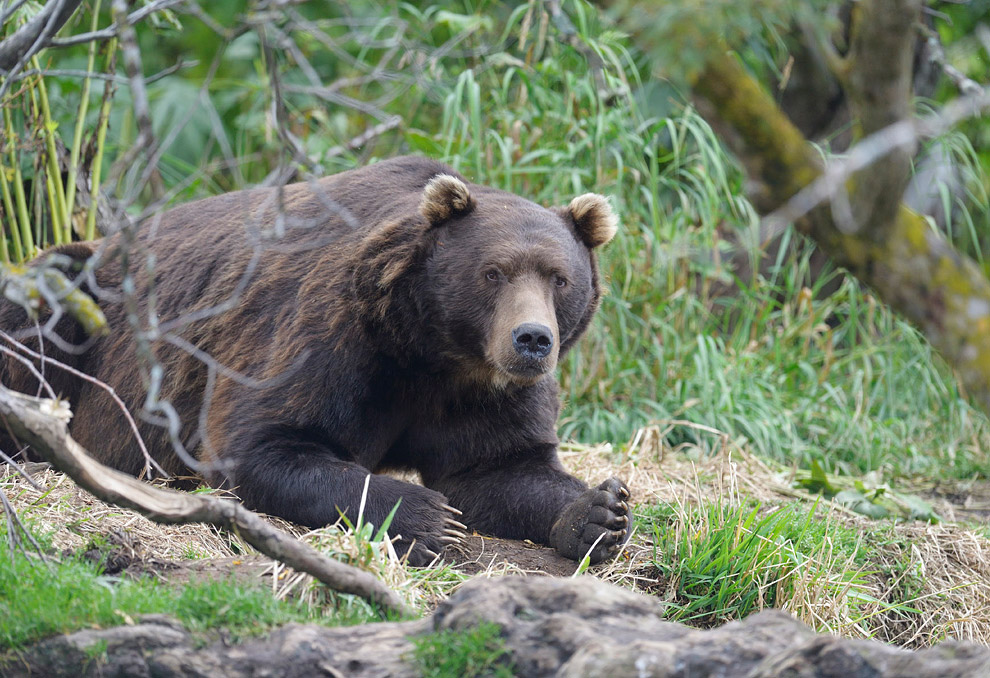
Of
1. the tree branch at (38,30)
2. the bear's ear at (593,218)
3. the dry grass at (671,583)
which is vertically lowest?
the dry grass at (671,583)

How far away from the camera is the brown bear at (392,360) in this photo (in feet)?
13.7

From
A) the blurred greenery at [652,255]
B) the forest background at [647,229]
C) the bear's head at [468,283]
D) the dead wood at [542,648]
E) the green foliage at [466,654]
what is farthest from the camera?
the blurred greenery at [652,255]

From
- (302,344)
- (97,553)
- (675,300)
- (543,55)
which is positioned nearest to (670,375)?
(675,300)

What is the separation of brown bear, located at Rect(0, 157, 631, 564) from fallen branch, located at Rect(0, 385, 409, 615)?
3.45 feet

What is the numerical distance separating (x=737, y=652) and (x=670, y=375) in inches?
170

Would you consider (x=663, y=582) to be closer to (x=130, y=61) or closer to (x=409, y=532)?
(x=409, y=532)

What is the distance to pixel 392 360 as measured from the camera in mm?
4414

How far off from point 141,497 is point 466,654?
0.96 meters

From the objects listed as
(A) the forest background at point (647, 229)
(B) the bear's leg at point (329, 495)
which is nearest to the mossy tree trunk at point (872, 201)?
(B) the bear's leg at point (329, 495)

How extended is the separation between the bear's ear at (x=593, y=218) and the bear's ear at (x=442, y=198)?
554 millimetres

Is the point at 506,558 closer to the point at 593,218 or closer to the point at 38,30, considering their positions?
A: the point at 593,218

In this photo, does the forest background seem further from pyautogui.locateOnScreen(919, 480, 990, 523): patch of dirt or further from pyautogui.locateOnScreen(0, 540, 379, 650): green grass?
pyautogui.locateOnScreen(0, 540, 379, 650): green grass

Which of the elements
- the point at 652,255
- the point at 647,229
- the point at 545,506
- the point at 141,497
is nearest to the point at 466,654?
the point at 141,497

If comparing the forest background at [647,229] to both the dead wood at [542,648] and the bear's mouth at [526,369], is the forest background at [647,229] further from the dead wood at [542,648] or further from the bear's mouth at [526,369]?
the dead wood at [542,648]
